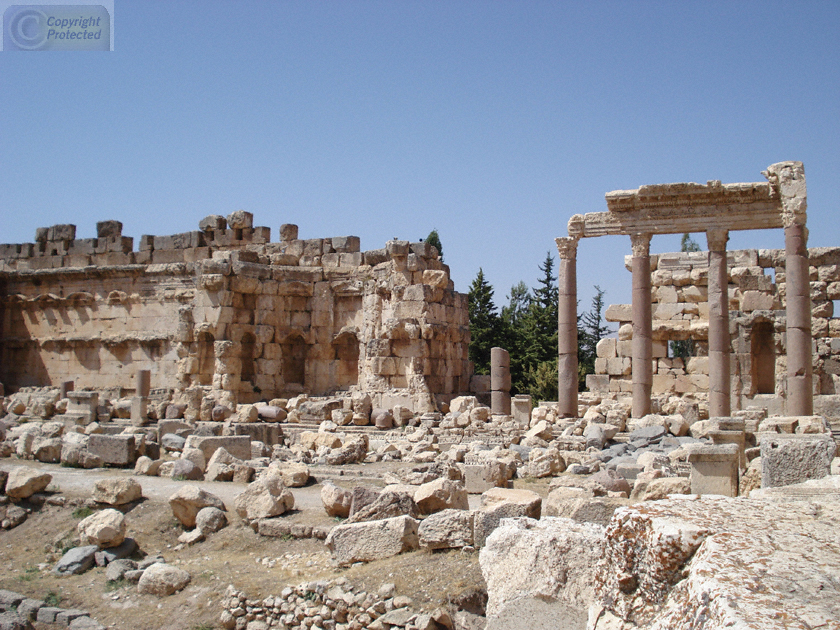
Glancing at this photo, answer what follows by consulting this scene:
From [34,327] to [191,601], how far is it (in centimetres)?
2059

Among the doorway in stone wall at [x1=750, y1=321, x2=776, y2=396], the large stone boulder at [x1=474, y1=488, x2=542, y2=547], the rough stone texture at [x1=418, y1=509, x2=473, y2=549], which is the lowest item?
the rough stone texture at [x1=418, y1=509, x2=473, y2=549]

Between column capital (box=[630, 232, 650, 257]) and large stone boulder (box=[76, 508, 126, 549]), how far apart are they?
11.4 metres

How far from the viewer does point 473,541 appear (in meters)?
7.04

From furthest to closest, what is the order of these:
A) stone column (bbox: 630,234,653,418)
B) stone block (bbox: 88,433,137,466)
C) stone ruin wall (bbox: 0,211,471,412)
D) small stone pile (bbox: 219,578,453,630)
A: stone ruin wall (bbox: 0,211,471,412)
stone column (bbox: 630,234,653,418)
stone block (bbox: 88,433,137,466)
small stone pile (bbox: 219,578,453,630)

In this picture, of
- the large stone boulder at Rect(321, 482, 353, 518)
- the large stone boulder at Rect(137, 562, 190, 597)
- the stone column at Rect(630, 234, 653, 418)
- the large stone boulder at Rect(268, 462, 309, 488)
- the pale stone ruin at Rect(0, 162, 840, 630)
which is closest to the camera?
the pale stone ruin at Rect(0, 162, 840, 630)

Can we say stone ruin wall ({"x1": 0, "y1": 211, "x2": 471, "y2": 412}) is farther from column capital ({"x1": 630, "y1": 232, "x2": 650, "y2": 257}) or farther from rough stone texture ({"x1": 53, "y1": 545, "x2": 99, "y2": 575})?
rough stone texture ({"x1": 53, "y1": 545, "x2": 99, "y2": 575})

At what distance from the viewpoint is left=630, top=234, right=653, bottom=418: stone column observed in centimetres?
1606

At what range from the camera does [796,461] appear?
637cm

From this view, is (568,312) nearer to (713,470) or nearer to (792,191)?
(792,191)

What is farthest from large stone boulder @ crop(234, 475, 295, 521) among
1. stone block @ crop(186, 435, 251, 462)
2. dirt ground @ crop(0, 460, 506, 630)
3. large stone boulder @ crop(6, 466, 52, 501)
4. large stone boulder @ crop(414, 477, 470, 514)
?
stone block @ crop(186, 435, 251, 462)

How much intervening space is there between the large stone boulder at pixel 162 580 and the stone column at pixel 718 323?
→ 1132 centimetres

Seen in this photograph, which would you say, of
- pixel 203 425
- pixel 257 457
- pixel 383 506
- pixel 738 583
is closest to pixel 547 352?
pixel 203 425

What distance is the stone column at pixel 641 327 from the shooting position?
16062 millimetres

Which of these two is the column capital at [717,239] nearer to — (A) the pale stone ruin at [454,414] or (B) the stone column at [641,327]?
(A) the pale stone ruin at [454,414]
